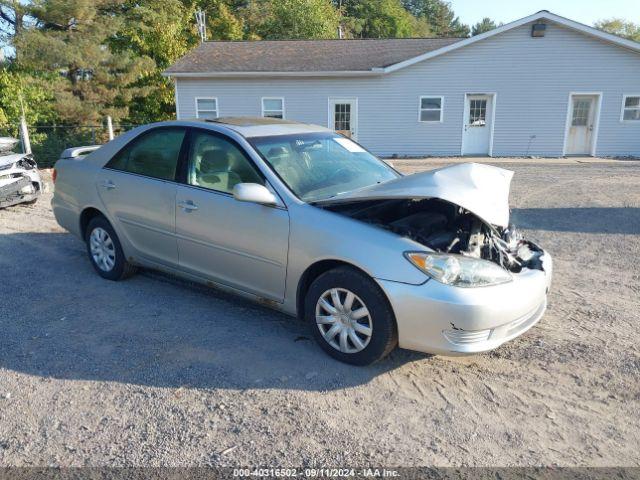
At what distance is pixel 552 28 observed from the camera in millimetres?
17516

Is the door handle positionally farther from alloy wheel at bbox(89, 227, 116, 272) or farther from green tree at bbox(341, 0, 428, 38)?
green tree at bbox(341, 0, 428, 38)

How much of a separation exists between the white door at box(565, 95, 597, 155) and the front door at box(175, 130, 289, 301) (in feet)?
57.5

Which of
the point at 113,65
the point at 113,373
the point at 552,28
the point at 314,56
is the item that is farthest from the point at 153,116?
the point at 113,373

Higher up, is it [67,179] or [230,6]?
[230,6]

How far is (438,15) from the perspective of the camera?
265 feet

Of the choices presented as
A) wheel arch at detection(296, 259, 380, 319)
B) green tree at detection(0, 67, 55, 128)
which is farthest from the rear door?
green tree at detection(0, 67, 55, 128)

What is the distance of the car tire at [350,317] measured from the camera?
3395mm

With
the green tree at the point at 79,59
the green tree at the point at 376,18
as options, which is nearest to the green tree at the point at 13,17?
the green tree at the point at 79,59

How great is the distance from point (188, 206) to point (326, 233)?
56.3 inches

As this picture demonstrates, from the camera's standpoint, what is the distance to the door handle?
434 cm

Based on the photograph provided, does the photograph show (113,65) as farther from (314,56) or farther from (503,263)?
(503,263)

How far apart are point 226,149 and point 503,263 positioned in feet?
7.76

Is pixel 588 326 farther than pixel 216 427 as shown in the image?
Yes

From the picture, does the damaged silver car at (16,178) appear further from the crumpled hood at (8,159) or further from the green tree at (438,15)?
the green tree at (438,15)
